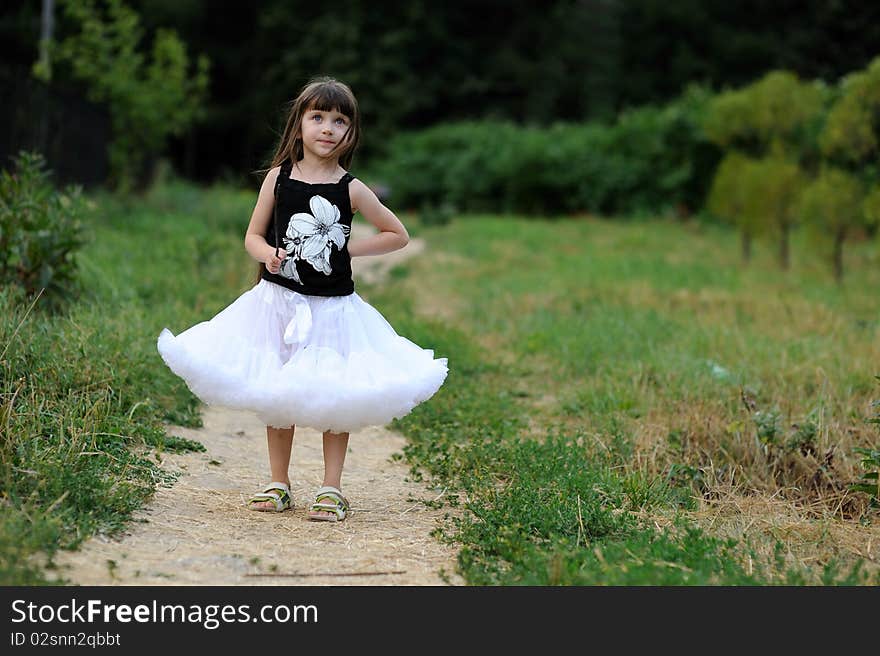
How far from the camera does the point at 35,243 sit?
668cm

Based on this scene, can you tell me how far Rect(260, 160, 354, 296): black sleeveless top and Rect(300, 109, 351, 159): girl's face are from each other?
134 mm

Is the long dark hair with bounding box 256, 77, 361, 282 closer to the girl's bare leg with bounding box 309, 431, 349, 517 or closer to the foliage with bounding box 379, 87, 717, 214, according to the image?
the girl's bare leg with bounding box 309, 431, 349, 517

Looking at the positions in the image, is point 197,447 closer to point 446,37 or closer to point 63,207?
point 63,207

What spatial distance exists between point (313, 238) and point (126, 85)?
44.5ft

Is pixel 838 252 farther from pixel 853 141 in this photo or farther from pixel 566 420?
pixel 566 420

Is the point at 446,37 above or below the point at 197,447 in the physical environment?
above

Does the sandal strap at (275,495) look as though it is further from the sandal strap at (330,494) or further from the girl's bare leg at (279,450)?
the sandal strap at (330,494)

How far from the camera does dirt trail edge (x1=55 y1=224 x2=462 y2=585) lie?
12.0ft

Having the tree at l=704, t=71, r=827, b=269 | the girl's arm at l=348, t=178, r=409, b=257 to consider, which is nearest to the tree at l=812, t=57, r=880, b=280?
the tree at l=704, t=71, r=827, b=269

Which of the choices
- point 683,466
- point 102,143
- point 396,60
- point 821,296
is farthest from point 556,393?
point 396,60

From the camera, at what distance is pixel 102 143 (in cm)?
1617

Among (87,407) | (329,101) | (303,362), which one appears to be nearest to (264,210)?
(329,101)
